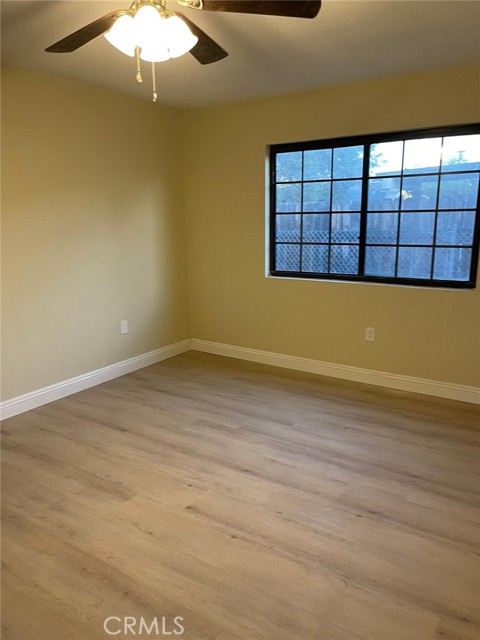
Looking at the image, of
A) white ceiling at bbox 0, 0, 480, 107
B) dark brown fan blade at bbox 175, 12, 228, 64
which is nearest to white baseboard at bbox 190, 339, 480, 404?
white ceiling at bbox 0, 0, 480, 107

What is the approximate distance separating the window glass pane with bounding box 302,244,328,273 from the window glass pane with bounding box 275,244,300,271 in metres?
0.07

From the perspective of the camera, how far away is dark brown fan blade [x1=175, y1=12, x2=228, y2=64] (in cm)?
192

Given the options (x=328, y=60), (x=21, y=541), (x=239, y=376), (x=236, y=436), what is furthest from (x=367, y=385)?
(x=21, y=541)

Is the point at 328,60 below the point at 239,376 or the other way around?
the other way around

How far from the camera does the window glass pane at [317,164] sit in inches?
148

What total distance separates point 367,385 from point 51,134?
3093mm

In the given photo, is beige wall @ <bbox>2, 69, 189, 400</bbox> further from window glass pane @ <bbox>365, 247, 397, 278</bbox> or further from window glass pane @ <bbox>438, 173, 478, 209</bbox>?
window glass pane @ <bbox>438, 173, 478, 209</bbox>

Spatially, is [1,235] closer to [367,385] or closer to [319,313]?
[319,313]

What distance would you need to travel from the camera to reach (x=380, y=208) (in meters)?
3.58

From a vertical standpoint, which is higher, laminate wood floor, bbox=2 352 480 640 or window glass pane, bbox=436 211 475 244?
window glass pane, bbox=436 211 475 244

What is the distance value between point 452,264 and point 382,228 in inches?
23.5

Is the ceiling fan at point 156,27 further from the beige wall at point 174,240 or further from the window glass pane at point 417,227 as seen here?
the window glass pane at point 417,227

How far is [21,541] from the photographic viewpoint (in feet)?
6.49

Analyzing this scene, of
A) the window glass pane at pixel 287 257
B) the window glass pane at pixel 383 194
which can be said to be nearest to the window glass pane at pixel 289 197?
the window glass pane at pixel 287 257
